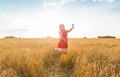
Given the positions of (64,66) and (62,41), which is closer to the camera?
(64,66)

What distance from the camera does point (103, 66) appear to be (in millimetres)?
5262

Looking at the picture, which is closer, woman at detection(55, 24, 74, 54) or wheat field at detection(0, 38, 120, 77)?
wheat field at detection(0, 38, 120, 77)

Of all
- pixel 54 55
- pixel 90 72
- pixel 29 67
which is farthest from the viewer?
pixel 54 55

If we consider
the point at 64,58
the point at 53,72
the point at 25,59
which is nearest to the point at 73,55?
the point at 64,58

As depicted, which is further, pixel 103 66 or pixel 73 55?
pixel 73 55

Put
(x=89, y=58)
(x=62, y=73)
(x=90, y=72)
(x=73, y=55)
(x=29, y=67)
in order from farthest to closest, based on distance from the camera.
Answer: (x=73, y=55)
(x=89, y=58)
(x=62, y=73)
(x=29, y=67)
(x=90, y=72)

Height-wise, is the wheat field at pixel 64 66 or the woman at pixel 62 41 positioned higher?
the woman at pixel 62 41

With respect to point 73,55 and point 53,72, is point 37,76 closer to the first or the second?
point 53,72

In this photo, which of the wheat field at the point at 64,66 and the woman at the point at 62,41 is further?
the woman at the point at 62,41

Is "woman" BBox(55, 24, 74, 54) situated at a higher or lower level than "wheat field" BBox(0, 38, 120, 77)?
higher

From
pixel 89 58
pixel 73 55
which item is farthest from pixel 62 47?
pixel 89 58

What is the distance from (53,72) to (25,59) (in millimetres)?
781

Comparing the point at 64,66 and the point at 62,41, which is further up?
the point at 62,41

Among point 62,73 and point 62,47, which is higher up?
point 62,47
